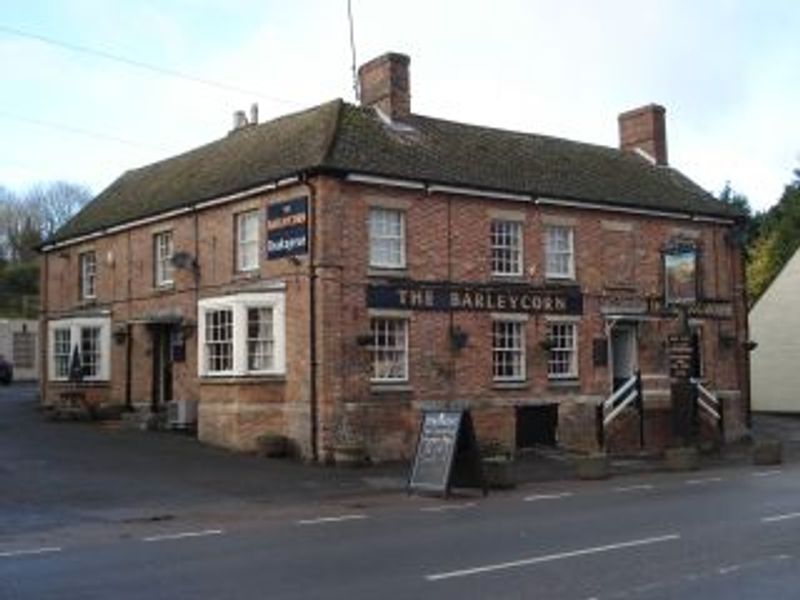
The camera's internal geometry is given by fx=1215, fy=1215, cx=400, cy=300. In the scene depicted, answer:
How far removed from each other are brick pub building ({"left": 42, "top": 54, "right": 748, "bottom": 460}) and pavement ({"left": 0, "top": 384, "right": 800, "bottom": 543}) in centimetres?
146

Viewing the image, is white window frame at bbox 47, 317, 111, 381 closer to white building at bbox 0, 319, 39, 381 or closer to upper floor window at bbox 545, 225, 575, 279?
upper floor window at bbox 545, 225, 575, 279

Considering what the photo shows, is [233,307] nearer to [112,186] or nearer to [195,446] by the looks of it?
[195,446]

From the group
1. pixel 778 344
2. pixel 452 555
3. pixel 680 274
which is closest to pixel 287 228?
pixel 680 274

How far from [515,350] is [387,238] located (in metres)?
4.48

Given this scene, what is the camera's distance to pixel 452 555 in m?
12.5

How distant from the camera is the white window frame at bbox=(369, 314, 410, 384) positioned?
26703 millimetres

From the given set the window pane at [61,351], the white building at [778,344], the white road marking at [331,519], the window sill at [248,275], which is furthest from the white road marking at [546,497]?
the white building at [778,344]

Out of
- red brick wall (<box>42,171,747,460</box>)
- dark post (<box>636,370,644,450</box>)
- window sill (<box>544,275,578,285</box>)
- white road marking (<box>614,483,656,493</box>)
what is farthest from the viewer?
dark post (<box>636,370,644,450</box>)

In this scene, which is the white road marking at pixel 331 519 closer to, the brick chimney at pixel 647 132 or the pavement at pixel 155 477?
the pavement at pixel 155 477

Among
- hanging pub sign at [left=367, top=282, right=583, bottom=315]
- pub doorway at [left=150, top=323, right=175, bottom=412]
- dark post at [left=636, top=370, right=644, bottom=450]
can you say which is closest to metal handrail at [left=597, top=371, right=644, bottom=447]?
dark post at [left=636, top=370, right=644, bottom=450]

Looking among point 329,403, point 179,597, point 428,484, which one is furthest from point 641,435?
point 179,597

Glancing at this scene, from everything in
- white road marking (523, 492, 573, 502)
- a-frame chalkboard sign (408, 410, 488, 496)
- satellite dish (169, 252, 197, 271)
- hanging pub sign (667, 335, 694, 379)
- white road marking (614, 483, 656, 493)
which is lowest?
white road marking (523, 492, 573, 502)

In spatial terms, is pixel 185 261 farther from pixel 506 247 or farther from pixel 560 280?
pixel 560 280

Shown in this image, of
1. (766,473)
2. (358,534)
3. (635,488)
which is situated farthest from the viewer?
(766,473)
